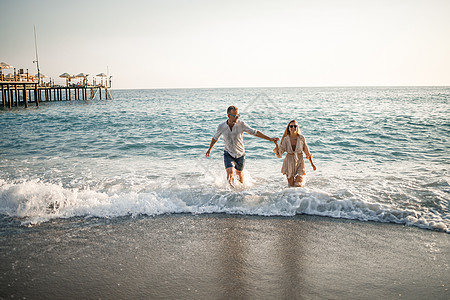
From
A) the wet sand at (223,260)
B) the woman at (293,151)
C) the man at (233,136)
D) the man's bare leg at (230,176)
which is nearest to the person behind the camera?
the wet sand at (223,260)

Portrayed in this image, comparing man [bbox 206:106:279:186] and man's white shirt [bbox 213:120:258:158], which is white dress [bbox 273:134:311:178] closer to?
man [bbox 206:106:279:186]

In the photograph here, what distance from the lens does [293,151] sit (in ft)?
21.0

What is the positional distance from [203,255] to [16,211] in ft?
12.0

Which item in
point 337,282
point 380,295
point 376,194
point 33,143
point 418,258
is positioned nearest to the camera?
point 380,295

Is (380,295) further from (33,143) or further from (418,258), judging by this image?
(33,143)

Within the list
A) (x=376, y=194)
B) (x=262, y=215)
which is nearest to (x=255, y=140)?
(x=376, y=194)

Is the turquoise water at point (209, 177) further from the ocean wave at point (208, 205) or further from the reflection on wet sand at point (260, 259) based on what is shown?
the reflection on wet sand at point (260, 259)

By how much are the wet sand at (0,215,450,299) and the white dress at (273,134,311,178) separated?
164cm

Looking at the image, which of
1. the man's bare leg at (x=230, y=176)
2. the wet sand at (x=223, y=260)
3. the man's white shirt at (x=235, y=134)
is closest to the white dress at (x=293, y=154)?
the man's white shirt at (x=235, y=134)

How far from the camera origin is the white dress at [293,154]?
250 inches

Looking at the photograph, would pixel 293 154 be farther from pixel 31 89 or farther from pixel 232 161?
pixel 31 89

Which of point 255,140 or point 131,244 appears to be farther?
point 255,140

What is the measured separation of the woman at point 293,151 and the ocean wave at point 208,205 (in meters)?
0.42

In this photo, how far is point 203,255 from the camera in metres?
3.84
